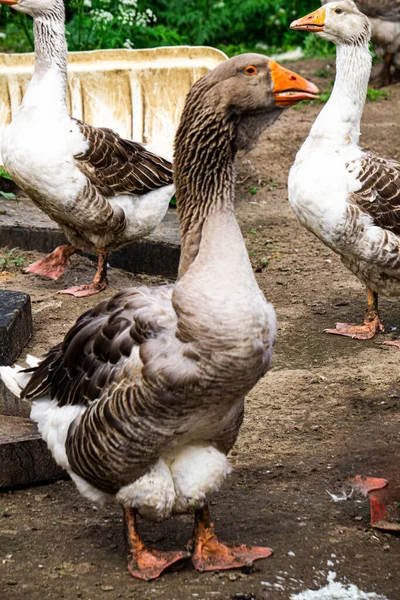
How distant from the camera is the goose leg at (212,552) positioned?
140 inches

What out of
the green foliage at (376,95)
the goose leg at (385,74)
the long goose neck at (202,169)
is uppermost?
the long goose neck at (202,169)

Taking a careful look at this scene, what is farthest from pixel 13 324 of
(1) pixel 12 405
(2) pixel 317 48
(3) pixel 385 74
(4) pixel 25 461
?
(2) pixel 317 48

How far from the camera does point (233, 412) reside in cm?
343

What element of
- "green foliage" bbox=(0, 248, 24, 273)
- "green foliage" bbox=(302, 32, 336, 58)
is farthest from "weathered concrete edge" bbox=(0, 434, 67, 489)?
"green foliage" bbox=(302, 32, 336, 58)

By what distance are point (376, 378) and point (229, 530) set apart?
1.86 meters

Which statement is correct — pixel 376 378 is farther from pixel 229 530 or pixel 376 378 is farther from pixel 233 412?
pixel 233 412

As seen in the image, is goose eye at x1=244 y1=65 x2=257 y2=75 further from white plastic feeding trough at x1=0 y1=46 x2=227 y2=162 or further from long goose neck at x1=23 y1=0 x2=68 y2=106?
white plastic feeding trough at x1=0 y1=46 x2=227 y2=162

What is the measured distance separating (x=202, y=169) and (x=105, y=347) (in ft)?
2.49

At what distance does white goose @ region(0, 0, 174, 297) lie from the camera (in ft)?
20.0

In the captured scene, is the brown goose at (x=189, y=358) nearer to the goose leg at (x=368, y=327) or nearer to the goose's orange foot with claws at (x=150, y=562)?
the goose's orange foot with claws at (x=150, y=562)

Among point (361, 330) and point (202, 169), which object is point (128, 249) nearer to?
point (361, 330)

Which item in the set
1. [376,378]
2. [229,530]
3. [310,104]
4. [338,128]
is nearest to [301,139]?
[310,104]

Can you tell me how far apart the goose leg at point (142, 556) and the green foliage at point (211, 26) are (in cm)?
884

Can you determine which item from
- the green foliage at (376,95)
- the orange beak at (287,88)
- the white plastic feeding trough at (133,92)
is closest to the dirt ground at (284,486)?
the orange beak at (287,88)
